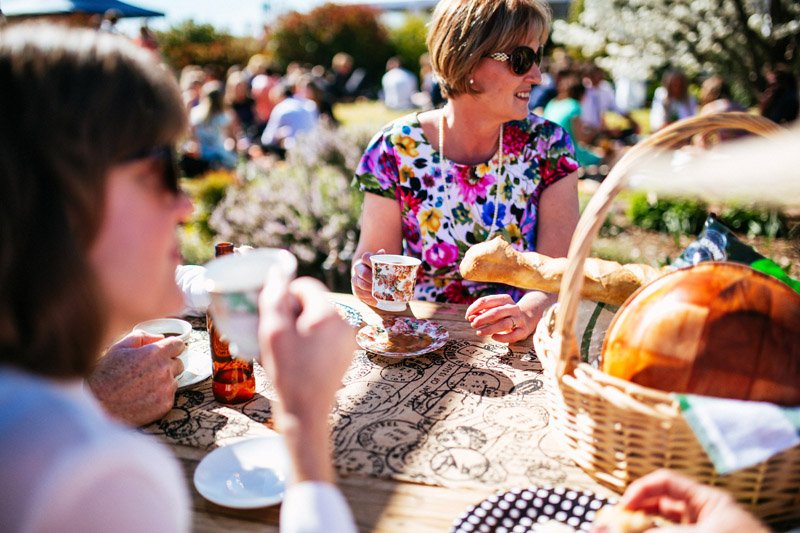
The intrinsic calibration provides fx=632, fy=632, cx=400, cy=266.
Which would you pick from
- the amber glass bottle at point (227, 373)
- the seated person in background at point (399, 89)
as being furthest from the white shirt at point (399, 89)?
the amber glass bottle at point (227, 373)

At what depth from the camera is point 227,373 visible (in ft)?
5.12

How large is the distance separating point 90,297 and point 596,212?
0.88m

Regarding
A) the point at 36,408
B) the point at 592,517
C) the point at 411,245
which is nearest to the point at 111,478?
the point at 36,408

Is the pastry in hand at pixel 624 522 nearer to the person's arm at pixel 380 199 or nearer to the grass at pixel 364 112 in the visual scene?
the person's arm at pixel 380 199

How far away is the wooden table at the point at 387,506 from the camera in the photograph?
1.12 meters

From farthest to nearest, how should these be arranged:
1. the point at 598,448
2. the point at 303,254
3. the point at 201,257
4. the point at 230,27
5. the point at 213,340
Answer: the point at 230,27 < the point at 201,257 < the point at 303,254 < the point at 213,340 < the point at 598,448

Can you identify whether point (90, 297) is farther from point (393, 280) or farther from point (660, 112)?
point (660, 112)

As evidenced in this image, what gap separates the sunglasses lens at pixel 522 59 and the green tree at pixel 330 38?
98.5 feet

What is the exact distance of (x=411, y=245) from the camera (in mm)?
2689

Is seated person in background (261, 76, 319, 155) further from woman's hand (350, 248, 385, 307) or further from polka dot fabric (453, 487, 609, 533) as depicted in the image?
polka dot fabric (453, 487, 609, 533)

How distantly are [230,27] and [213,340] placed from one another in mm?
34560

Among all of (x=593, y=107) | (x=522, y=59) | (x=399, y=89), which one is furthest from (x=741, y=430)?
(x=399, y=89)

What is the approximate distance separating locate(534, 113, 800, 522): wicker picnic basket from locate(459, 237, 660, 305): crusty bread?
0.35 m

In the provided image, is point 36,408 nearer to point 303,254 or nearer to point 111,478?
point 111,478
